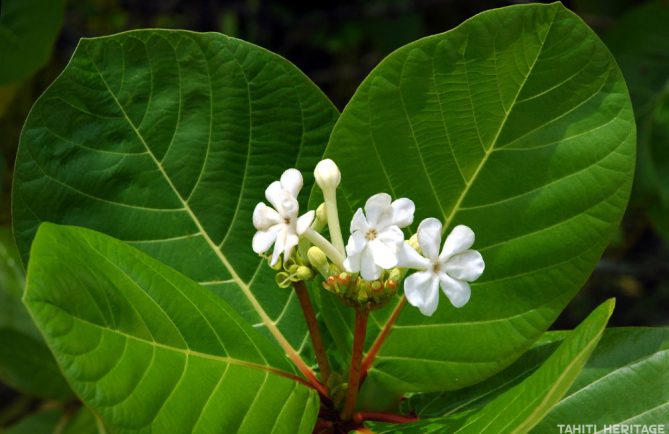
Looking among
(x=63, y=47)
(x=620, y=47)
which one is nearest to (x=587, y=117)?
(x=620, y=47)

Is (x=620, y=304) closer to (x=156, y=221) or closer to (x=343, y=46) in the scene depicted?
(x=343, y=46)

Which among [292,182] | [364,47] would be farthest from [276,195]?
[364,47]

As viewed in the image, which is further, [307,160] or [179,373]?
[307,160]

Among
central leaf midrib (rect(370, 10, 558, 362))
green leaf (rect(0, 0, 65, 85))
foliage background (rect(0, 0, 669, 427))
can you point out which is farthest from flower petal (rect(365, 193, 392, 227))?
foliage background (rect(0, 0, 669, 427))

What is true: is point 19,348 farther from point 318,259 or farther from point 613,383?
point 613,383

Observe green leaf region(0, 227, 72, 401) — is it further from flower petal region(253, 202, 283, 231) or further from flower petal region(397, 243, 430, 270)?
flower petal region(397, 243, 430, 270)

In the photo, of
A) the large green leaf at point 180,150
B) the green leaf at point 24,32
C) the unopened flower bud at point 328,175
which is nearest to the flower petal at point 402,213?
the unopened flower bud at point 328,175

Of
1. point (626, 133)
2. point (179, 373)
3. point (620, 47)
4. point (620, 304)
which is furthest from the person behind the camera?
point (620, 304)
